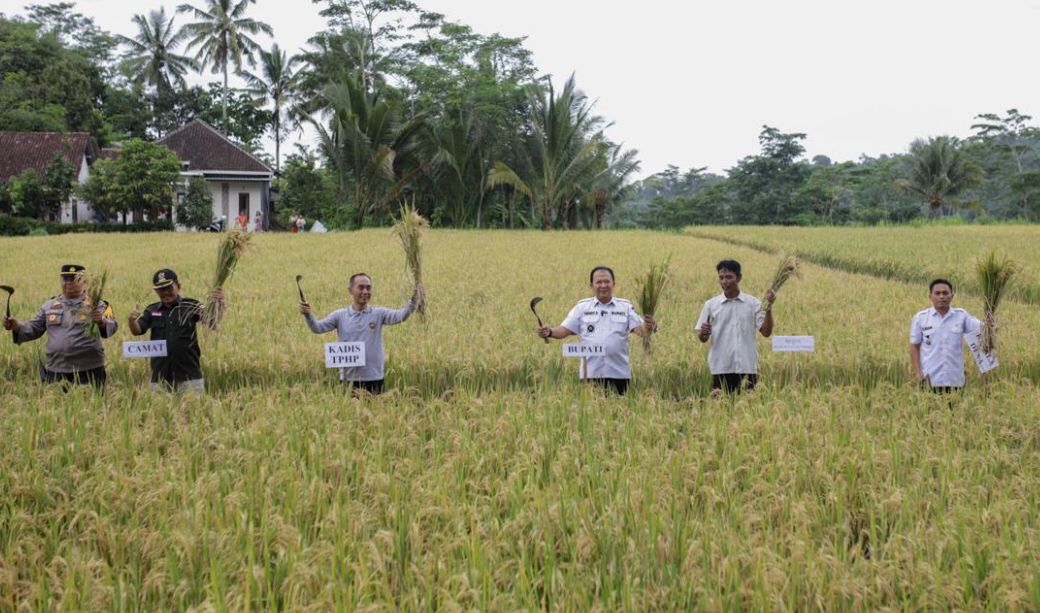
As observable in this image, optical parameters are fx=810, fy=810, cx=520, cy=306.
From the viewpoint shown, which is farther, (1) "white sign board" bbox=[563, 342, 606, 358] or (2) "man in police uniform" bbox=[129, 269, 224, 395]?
(2) "man in police uniform" bbox=[129, 269, 224, 395]

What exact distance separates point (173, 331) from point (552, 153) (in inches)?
1161

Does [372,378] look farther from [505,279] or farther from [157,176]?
[157,176]

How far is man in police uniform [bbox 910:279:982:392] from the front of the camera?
5.74 meters

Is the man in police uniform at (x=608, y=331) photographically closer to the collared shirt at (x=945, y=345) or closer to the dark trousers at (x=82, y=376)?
the collared shirt at (x=945, y=345)

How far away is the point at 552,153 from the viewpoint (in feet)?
112

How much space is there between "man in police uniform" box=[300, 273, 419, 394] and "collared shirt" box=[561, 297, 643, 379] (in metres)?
1.41

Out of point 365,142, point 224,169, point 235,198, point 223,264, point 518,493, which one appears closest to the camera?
point 518,493

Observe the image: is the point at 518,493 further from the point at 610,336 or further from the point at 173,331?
the point at 173,331

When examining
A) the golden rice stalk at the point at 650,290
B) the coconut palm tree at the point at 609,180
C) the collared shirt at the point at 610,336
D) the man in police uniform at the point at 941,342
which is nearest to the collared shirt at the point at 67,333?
Answer: the collared shirt at the point at 610,336

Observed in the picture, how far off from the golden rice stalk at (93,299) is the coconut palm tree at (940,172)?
4684 cm


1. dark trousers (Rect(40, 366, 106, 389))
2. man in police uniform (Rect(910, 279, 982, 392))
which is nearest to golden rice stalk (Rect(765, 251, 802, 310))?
man in police uniform (Rect(910, 279, 982, 392))

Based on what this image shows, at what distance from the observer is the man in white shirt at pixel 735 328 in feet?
18.9

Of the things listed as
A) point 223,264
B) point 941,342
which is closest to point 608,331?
point 941,342

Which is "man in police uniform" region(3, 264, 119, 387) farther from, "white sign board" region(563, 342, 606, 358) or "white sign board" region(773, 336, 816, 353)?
"white sign board" region(773, 336, 816, 353)
